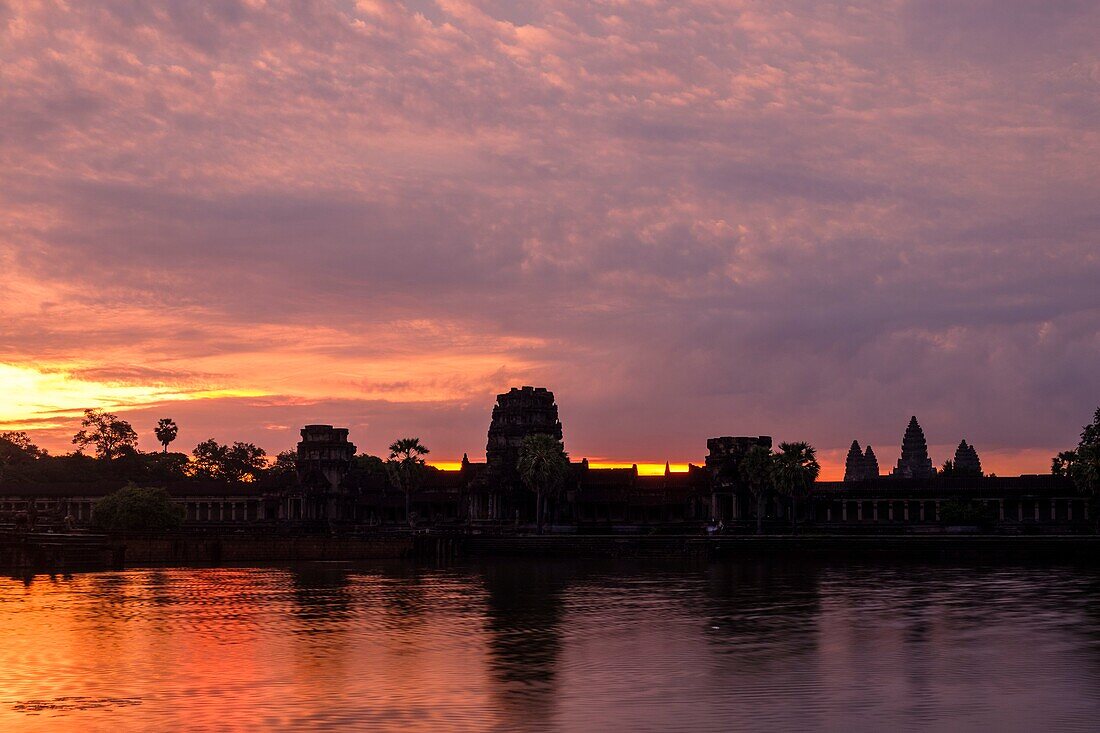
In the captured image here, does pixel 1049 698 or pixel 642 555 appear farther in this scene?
pixel 642 555

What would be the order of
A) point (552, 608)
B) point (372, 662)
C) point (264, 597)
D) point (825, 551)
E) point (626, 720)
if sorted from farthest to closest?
→ 1. point (825, 551)
2. point (264, 597)
3. point (552, 608)
4. point (372, 662)
5. point (626, 720)

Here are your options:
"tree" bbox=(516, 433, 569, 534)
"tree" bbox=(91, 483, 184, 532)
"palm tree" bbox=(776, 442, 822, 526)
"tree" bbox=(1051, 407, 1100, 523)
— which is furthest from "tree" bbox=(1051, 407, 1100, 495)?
"tree" bbox=(91, 483, 184, 532)

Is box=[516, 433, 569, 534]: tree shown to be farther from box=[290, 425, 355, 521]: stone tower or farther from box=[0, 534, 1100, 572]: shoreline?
box=[290, 425, 355, 521]: stone tower

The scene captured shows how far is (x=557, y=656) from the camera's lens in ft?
163

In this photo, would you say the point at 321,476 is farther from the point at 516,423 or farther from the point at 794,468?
the point at 794,468

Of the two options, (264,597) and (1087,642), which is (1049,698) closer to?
(1087,642)

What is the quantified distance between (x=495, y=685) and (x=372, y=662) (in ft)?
26.6

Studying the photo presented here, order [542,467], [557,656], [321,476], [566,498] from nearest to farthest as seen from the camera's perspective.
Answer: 1. [557,656]
2. [542,467]
3. [566,498]
4. [321,476]

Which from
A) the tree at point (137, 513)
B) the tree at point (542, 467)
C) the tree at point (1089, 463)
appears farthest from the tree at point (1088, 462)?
the tree at point (137, 513)

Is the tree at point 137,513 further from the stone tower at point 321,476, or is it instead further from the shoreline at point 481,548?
the stone tower at point 321,476

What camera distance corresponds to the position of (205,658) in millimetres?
49156

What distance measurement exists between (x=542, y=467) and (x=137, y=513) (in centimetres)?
4700

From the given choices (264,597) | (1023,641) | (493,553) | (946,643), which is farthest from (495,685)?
(493,553)

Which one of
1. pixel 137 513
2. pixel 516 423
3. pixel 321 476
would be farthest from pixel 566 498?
pixel 137 513
